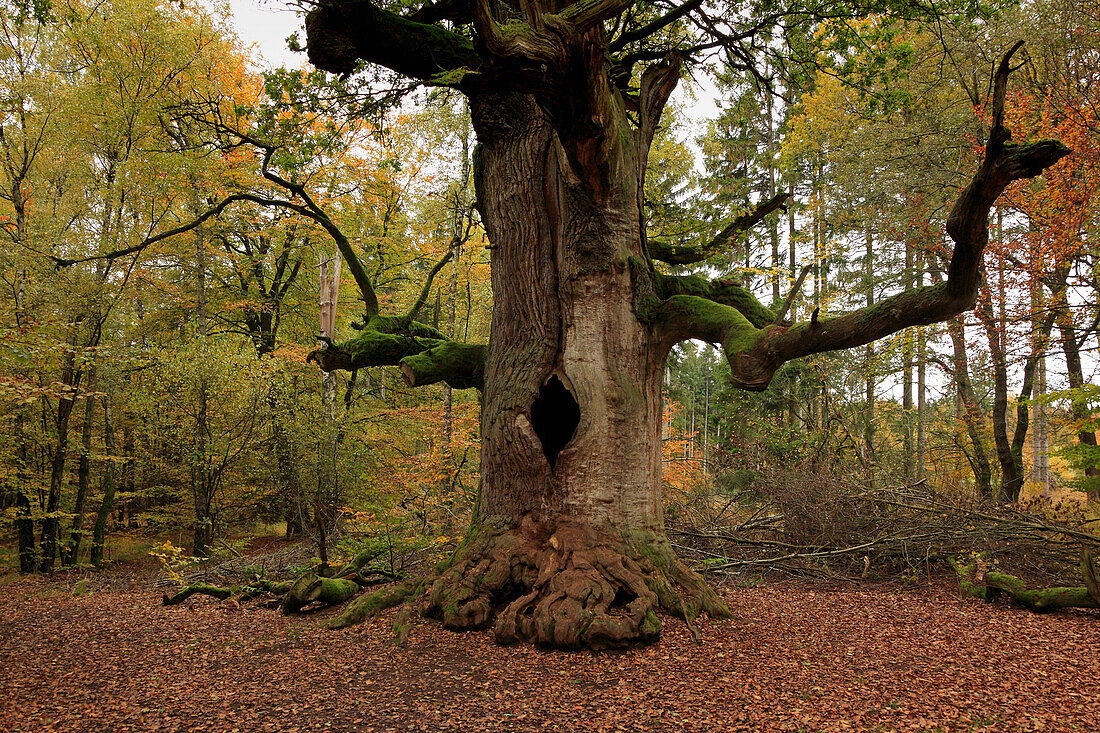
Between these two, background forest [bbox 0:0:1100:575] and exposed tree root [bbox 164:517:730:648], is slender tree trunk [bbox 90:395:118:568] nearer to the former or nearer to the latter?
background forest [bbox 0:0:1100:575]

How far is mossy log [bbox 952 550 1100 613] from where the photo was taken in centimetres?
512

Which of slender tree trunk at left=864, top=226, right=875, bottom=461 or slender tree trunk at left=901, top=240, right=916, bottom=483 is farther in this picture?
slender tree trunk at left=864, top=226, right=875, bottom=461

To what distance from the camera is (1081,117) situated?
7.22 meters

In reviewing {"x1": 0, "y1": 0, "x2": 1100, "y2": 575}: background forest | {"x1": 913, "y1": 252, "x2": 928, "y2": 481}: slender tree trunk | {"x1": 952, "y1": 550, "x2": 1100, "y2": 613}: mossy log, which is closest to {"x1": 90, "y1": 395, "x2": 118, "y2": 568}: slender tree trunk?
{"x1": 0, "y1": 0, "x2": 1100, "y2": 575}: background forest

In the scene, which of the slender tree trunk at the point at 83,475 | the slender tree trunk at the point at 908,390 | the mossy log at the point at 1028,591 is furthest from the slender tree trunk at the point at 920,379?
the slender tree trunk at the point at 83,475

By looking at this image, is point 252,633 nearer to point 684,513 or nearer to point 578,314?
point 578,314

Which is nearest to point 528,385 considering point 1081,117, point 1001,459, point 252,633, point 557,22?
point 557,22

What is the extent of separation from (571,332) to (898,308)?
2.72 meters

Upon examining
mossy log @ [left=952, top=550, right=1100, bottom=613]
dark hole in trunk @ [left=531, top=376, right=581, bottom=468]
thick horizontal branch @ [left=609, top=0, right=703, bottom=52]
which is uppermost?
thick horizontal branch @ [left=609, top=0, right=703, bottom=52]

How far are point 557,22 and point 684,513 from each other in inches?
328

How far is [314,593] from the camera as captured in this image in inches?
226

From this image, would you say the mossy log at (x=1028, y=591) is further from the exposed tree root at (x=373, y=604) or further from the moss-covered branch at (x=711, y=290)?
the exposed tree root at (x=373, y=604)

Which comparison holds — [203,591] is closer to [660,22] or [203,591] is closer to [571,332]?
[571,332]

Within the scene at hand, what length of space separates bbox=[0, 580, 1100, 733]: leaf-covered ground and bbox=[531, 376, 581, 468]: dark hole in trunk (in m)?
1.84
